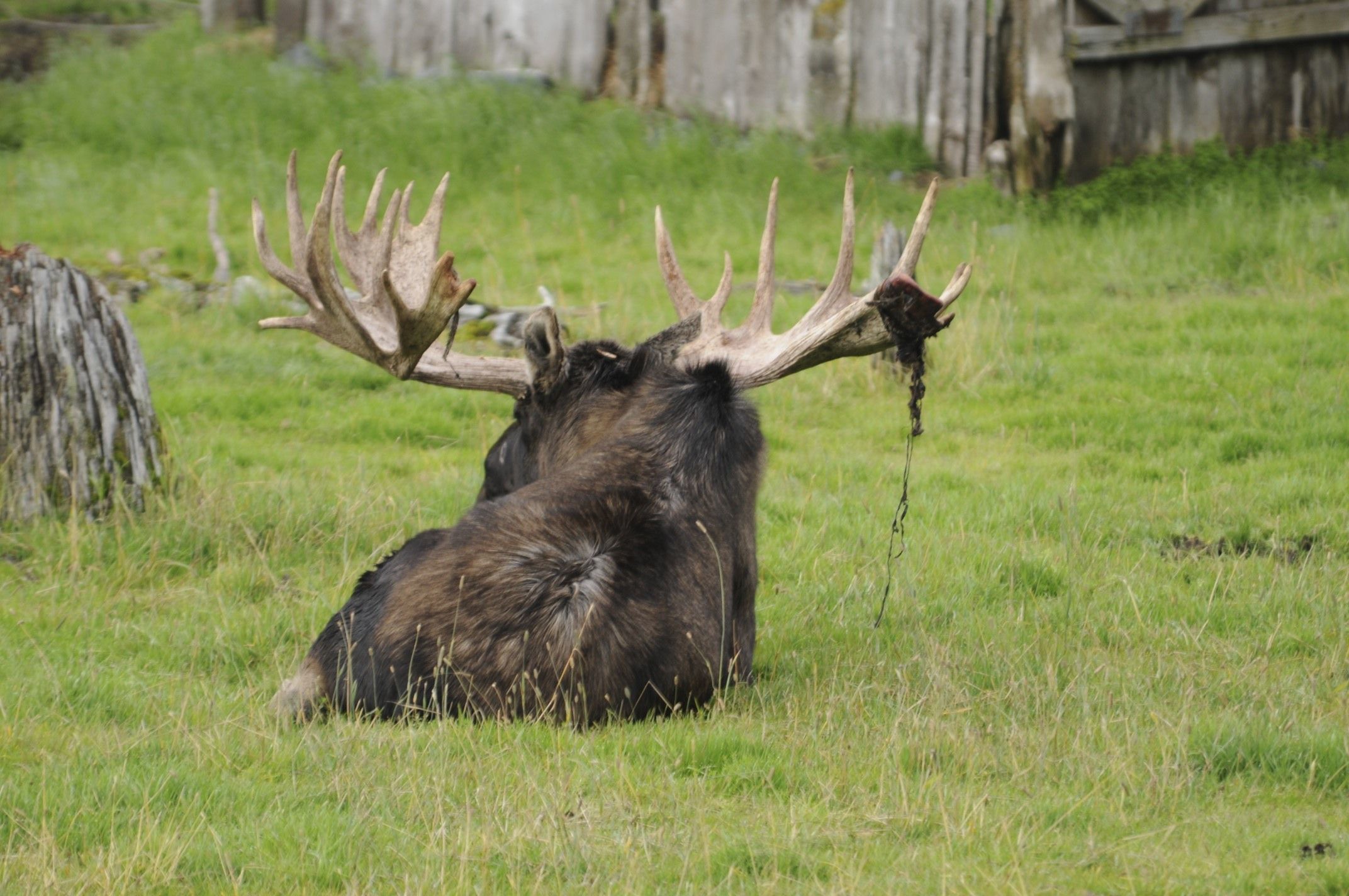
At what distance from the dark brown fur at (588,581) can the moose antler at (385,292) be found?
44 cm

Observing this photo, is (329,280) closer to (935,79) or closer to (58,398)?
(58,398)

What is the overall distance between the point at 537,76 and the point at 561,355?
11.4 metres

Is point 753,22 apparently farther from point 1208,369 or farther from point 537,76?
point 1208,369

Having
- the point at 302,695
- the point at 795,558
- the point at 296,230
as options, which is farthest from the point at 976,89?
the point at 302,695

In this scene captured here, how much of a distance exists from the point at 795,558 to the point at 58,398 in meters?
3.75

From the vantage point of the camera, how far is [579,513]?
5379 mm

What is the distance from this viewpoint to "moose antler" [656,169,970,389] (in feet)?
17.1

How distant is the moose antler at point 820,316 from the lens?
521 cm

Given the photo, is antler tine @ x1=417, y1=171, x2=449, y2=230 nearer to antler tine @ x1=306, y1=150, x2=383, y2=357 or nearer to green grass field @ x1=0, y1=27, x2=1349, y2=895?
→ antler tine @ x1=306, y1=150, x2=383, y2=357

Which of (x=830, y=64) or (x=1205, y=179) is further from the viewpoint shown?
(x=830, y=64)

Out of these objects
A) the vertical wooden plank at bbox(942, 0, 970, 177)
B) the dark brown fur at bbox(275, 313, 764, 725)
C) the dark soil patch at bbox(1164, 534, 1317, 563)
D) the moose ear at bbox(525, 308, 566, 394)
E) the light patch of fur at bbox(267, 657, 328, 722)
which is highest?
the vertical wooden plank at bbox(942, 0, 970, 177)

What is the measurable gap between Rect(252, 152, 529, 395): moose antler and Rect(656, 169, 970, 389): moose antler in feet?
2.71

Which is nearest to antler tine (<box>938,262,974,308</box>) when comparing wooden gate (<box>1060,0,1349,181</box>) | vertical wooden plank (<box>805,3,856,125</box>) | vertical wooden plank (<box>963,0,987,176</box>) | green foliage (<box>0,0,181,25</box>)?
wooden gate (<box>1060,0,1349,181</box>)

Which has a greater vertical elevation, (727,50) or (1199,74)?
(727,50)
